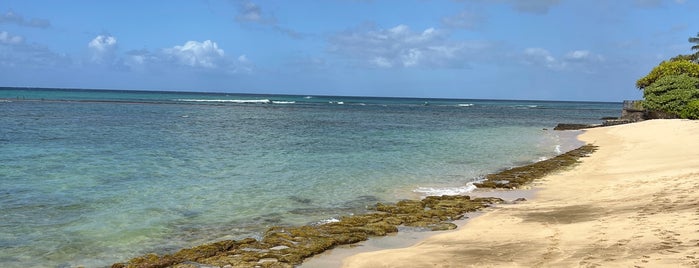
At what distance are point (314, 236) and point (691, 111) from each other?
4708cm

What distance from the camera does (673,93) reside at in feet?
172

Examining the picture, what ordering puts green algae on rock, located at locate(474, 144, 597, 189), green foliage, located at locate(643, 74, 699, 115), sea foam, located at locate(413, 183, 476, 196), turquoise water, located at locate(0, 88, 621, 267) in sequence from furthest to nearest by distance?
green foliage, located at locate(643, 74, 699, 115)
green algae on rock, located at locate(474, 144, 597, 189)
sea foam, located at locate(413, 183, 476, 196)
turquoise water, located at locate(0, 88, 621, 267)

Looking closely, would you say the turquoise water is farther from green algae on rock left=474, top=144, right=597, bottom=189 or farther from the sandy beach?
the sandy beach

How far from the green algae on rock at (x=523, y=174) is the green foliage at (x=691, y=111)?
2495 centimetres

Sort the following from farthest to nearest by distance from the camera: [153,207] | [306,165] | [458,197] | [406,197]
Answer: [306,165]
[406,197]
[458,197]
[153,207]

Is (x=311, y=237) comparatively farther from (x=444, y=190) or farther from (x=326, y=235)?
(x=444, y=190)

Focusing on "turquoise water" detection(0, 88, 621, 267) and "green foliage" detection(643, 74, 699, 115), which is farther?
"green foliage" detection(643, 74, 699, 115)

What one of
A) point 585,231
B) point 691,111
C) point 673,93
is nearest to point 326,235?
point 585,231

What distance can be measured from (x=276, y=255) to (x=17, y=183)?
12.9 metres

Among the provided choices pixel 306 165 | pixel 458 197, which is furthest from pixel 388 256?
pixel 306 165

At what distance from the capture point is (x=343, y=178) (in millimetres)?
21500

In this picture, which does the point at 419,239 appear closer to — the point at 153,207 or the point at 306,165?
the point at 153,207

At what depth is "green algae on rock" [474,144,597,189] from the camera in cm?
2004

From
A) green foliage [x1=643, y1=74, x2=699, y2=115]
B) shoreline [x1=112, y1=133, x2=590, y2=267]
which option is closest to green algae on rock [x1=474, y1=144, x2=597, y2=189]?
shoreline [x1=112, y1=133, x2=590, y2=267]
